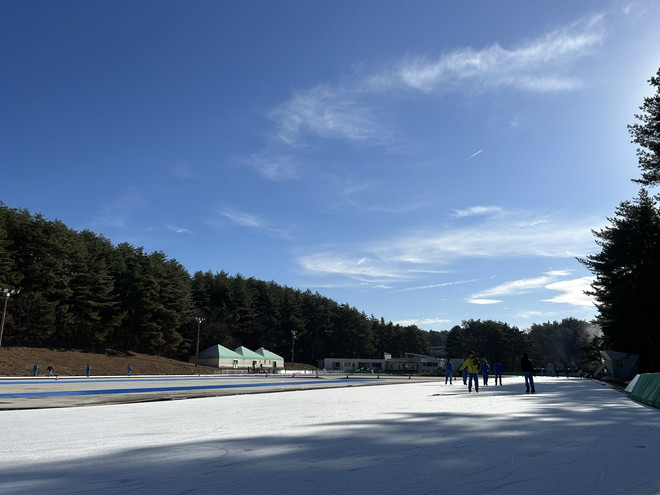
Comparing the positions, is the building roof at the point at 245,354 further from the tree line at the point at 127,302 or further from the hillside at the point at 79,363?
the hillside at the point at 79,363

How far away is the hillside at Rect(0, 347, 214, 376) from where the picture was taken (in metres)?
48.1

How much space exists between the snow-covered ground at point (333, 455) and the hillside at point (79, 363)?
155 ft

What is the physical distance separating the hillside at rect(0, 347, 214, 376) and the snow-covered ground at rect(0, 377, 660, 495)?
155 ft

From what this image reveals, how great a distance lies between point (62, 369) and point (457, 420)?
5497cm

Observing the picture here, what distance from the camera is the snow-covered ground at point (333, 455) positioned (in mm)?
4176

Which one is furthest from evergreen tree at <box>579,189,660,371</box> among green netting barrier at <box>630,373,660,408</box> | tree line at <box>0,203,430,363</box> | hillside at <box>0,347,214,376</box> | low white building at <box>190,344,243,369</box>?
tree line at <box>0,203,430,363</box>

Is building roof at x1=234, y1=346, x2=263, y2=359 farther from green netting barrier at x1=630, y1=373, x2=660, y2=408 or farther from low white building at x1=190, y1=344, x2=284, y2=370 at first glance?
green netting barrier at x1=630, y1=373, x2=660, y2=408

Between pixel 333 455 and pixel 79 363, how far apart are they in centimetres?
6149

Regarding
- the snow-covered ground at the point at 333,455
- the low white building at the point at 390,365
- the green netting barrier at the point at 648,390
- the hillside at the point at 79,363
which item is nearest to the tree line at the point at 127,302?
the hillside at the point at 79,363

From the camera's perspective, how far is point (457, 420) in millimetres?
9055

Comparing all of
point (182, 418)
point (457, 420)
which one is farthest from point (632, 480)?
point (182, 418)

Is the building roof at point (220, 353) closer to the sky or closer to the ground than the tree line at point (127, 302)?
closer to the ground

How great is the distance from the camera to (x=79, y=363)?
2238 inches

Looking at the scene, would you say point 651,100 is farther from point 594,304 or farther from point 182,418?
point 594,304
